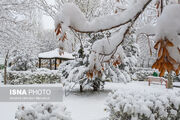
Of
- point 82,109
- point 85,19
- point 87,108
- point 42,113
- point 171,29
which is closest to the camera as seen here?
point 171,29

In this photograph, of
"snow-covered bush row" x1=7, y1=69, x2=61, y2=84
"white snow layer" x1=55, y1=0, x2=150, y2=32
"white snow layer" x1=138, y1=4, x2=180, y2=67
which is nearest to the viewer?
"white snow layer" x1=138, y1=4, x2=180, y2=67

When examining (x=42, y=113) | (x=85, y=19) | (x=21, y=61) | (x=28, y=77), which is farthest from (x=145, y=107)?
(x=21, y=61)

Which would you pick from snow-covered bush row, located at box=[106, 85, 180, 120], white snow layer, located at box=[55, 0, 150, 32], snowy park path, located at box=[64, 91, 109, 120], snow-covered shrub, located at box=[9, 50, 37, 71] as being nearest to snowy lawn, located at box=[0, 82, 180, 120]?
snowy park path, located at box=[64, 91, 109, 120]

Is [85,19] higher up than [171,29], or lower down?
higher up

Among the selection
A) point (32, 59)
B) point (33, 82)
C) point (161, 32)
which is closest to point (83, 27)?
point (161, 32)

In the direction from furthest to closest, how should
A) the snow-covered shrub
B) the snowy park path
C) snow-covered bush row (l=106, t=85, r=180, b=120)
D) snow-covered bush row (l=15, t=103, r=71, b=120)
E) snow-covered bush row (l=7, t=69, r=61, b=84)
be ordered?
1. the snow-covered shrub
2. snow-covered bush row (l=7, t=69, r=61, b=84)
3. the snowy park path
4. snow-covered bush row (l=106, t=85, r=180, b=120)
5. snow-covered bush row (l=15, t=103, r=71, b=120)

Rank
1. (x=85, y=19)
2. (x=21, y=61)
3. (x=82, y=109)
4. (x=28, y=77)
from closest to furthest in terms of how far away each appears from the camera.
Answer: (x=85, y=19), (x=82, y=109), (x=28, y=77), (x=21, y=61)

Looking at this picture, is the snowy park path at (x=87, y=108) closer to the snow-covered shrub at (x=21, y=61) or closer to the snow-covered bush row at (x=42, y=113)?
the snow-covered bush row at (x=42, y=113)

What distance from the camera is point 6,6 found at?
753 centimetres

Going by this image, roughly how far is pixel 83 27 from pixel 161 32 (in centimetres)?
53

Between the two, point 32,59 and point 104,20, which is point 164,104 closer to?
point 104,20

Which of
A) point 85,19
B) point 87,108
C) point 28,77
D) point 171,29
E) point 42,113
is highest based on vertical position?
point 85,19

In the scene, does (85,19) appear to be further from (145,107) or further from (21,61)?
(21,61)

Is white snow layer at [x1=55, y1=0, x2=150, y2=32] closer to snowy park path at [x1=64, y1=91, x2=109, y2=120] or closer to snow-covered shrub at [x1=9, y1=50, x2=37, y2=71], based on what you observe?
snowy park path at [x1=64, y1=91, x2=109, y2=120]
